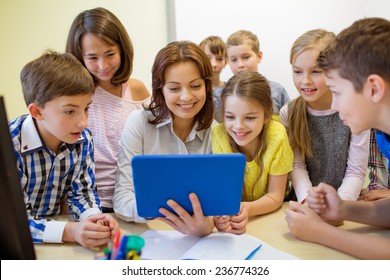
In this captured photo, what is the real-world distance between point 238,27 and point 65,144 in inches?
78.1

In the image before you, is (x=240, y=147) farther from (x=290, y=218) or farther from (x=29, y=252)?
(x=29, y=252)

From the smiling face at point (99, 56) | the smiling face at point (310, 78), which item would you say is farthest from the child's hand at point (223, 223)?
the smiling face at point (99, 56)

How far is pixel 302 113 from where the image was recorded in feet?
4.34

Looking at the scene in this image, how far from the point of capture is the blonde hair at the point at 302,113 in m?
1.30

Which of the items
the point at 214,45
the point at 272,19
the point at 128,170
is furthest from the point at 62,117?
the point at 272,19

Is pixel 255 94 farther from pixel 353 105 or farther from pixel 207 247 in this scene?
pixel 207 247

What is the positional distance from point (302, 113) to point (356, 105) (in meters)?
0.44

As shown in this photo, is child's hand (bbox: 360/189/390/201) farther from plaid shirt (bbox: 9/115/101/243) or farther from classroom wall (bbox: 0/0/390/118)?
classroom wall (bbox: 0/0/390/118)

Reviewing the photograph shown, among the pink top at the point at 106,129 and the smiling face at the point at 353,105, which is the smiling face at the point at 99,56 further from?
the smiling face at the point at 353,105

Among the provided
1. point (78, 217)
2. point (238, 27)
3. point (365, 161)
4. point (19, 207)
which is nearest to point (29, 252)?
point (19, 207)

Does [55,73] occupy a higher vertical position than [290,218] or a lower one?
higher

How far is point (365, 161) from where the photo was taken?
1.27 meters

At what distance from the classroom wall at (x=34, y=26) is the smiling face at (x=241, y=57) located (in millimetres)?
777
